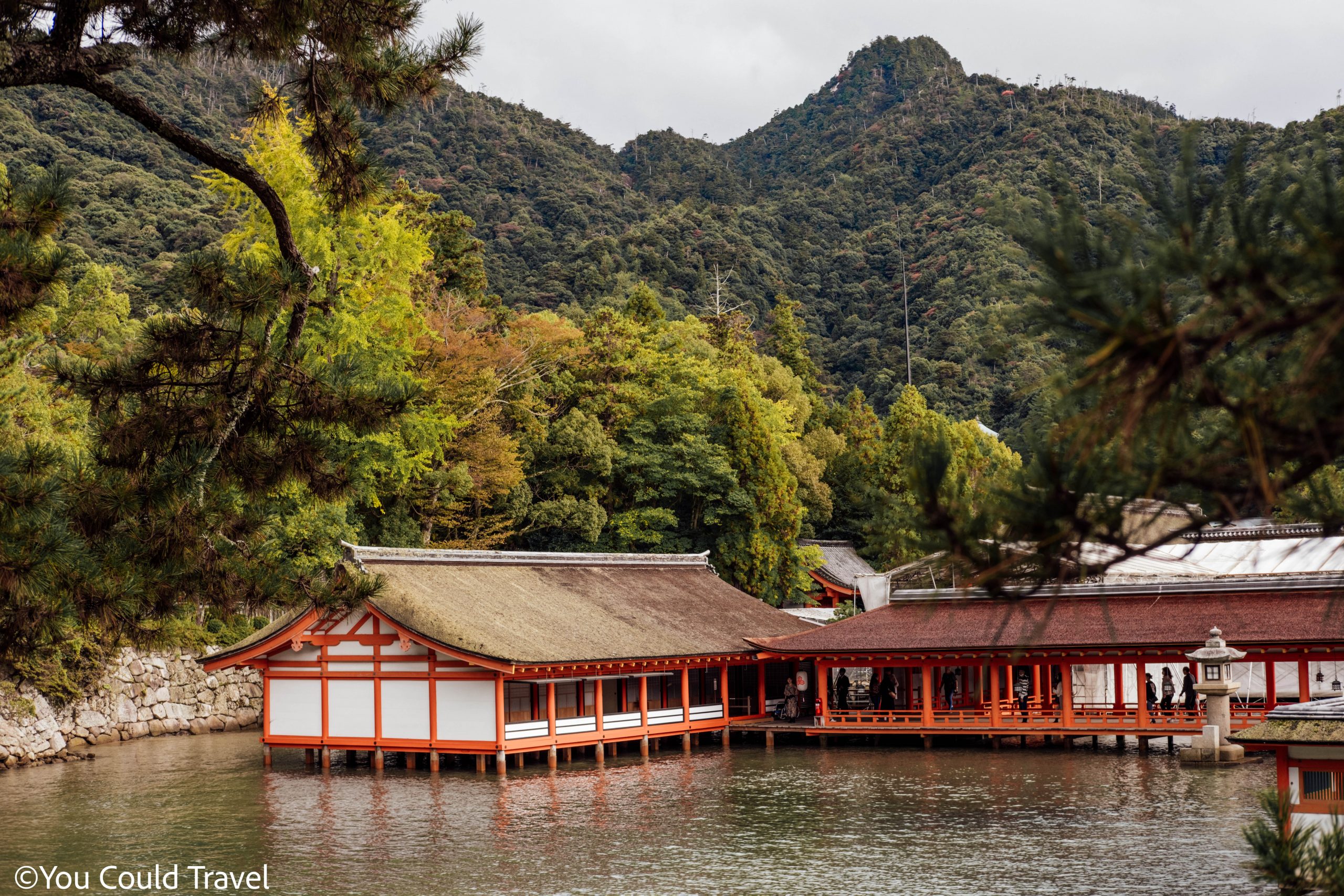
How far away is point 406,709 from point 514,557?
5.40 metres

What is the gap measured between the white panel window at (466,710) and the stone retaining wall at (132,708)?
28.6 feet

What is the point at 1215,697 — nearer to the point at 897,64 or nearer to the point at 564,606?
the point at 564,606

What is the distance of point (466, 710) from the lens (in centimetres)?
2377

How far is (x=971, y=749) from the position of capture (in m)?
25.8

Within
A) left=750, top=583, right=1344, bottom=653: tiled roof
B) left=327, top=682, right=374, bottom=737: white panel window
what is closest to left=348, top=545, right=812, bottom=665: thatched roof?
left=327, top=682, right=374, bottom=737: white panel window

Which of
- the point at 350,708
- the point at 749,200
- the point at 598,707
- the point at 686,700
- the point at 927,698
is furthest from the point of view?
the point at 749,200

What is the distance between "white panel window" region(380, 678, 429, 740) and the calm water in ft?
2.58

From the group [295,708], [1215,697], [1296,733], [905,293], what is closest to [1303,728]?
[1296,733]

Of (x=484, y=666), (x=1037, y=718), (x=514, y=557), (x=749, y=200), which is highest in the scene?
(x=749, y=200)

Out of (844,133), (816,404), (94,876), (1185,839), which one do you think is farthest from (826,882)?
(844,133)

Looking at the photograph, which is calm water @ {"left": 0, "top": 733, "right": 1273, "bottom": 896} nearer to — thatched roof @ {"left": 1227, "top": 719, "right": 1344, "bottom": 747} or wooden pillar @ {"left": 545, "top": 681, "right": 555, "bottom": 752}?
→ wooden pillar @ {"left": 545, "top": 681, "right": 555, "bottom": 752}

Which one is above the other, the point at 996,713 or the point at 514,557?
the point at 514,557

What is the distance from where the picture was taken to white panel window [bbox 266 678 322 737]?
25266 millimetres

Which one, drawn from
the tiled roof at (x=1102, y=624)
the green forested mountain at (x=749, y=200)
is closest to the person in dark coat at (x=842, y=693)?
the tiled roof at (x=1102, y=624)
